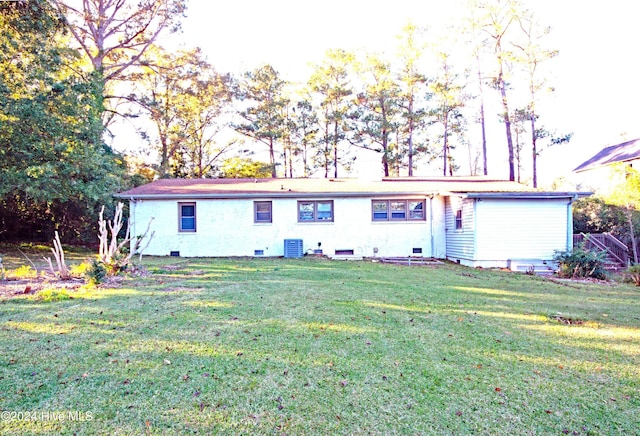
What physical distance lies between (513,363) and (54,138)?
13.8 meters

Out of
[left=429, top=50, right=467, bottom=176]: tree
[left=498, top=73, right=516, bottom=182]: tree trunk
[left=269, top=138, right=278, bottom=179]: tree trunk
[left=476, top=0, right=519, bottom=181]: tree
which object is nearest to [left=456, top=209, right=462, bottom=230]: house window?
[left=498, top=73, right=516, bottom=182]: tree trunk

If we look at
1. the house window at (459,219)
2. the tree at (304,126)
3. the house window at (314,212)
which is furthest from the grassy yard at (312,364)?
the tree at (304,126)

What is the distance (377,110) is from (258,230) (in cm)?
1544

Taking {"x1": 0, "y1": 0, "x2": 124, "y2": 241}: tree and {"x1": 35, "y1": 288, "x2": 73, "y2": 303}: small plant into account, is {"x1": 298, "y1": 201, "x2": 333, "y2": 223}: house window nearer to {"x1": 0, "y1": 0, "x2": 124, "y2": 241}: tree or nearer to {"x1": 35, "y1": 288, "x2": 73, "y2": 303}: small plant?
{"x1": 0, "y1": 0, "x2": 124, "y2": 241}: tree

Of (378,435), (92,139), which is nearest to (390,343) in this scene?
(378,435)

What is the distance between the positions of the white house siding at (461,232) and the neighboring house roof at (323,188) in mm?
518

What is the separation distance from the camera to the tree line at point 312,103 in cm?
1956

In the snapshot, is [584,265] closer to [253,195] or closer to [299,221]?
[299,221]

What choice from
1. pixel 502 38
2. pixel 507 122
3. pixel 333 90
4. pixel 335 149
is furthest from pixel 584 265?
pixel 333 90

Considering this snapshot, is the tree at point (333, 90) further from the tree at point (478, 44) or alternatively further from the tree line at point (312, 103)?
the tree at point (478, 44)

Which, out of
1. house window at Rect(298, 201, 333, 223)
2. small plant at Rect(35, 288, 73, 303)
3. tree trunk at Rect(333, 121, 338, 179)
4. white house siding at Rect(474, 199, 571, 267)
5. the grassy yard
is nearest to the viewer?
the grassy yard

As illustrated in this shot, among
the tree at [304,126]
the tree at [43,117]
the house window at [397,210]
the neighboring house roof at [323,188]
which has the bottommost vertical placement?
the house window at [397,210]

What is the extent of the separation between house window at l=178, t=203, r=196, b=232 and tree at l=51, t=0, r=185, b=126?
28.4ft

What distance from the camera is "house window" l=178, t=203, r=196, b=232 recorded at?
14.1 meters
